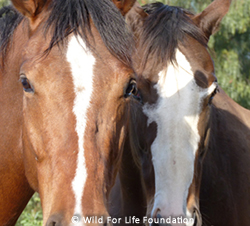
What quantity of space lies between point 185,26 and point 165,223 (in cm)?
170

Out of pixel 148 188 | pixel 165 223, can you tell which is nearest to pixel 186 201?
pixel 165 223

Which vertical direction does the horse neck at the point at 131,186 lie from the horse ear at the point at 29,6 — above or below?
below

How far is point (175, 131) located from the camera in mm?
2748

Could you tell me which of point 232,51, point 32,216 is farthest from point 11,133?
point 232,51

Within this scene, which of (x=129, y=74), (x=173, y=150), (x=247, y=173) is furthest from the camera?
(x=247, y=173)

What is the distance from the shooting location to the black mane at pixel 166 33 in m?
3.04

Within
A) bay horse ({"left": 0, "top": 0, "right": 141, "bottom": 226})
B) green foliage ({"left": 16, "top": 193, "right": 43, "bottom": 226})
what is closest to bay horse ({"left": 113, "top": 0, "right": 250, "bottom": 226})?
bay horse ({"left": 0, "top": 0, "right": 141, "bottom": 226})

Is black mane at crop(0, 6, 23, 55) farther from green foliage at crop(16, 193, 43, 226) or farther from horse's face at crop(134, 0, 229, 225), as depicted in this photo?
green foliage at crop(16, 193, 43, 226)

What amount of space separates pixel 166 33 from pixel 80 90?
1449 millimetres

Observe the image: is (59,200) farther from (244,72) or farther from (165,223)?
(244,72)

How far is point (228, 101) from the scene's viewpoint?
4211 mm

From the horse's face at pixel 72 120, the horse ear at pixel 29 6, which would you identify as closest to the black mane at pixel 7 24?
the horse ear at pixel 29 6

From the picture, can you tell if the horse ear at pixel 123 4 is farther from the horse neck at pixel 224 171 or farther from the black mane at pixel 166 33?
the horse neck at pixel 224 171

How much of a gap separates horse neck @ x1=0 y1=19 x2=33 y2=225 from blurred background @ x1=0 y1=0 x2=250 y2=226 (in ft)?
13.3
